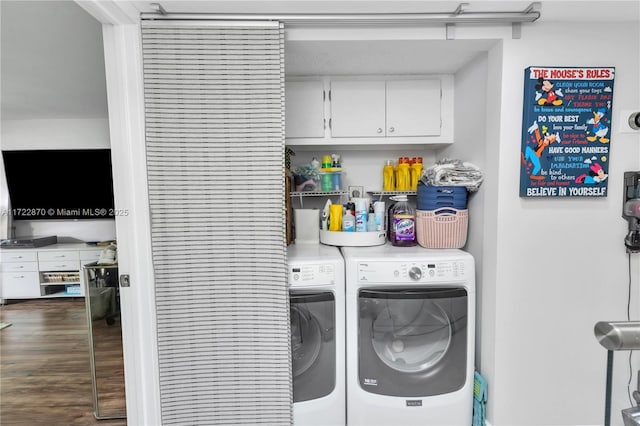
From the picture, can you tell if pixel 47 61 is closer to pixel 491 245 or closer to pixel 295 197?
pixel 295 197

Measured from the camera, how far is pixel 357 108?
189 cm

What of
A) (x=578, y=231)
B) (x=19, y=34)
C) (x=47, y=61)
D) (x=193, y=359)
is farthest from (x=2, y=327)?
(x=578, y=231)

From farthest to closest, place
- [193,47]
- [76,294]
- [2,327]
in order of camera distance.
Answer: [76,294]
[2,327]
[193,47]

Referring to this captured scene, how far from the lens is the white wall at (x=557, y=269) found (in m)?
1.42

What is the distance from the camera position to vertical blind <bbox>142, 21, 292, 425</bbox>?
52.8 inches

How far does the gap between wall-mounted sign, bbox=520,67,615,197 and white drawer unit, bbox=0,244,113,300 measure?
14.8ft

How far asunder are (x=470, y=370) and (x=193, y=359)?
1375 mm

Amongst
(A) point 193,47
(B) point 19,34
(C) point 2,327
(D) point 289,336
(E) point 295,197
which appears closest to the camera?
(A) point 193,47

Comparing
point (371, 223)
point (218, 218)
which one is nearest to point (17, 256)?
point (218, 218)

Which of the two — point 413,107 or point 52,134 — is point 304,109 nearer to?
point 413,107

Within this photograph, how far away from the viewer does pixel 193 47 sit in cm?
133

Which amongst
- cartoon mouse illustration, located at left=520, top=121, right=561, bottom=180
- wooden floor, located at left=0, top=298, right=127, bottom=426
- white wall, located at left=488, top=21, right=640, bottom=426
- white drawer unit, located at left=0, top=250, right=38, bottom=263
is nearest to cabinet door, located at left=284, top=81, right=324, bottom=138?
white wall, located at left=488, top=21, right=640, bottom=426

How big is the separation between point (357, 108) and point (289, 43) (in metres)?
0.61

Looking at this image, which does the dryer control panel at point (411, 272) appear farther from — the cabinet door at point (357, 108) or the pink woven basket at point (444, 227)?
the cabinet door at point (357, 108)
